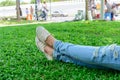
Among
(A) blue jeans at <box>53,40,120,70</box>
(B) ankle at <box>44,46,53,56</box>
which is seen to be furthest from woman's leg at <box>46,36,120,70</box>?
(B) ankle at <box>44,46,53,56</box>

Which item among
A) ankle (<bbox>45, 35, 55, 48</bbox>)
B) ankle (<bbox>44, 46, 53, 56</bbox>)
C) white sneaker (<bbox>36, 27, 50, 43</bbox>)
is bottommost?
ankle (<bbox>44, 46, 53, 56</bbox>)

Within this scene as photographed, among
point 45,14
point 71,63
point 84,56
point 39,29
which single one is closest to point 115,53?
point 84,56

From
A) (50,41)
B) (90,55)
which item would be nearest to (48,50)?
(50,41)

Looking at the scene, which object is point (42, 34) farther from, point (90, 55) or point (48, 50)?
point (90, 55)

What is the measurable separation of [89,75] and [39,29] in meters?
0.88

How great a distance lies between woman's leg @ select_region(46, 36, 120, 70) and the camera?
136 inches

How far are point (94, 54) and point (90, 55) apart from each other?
0.05 m

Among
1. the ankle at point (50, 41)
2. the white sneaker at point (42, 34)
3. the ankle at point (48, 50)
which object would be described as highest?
the white sneaker at point (42, 34)

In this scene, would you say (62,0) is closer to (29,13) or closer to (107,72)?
(29,13)

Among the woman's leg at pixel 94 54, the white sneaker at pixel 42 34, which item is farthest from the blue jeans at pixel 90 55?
the white sneaker at pixel 42 34

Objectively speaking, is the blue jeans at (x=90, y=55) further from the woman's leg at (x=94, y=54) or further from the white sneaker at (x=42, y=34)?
the white sneaker at (x=42, y=34)

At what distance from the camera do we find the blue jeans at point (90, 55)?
3451 millimetres

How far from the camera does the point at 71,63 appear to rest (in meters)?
4.02

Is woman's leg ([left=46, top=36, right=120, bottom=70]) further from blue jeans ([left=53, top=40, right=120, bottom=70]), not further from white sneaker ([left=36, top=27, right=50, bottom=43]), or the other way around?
white sneaker ([left=36, top=27, right=50, bottom=43])
